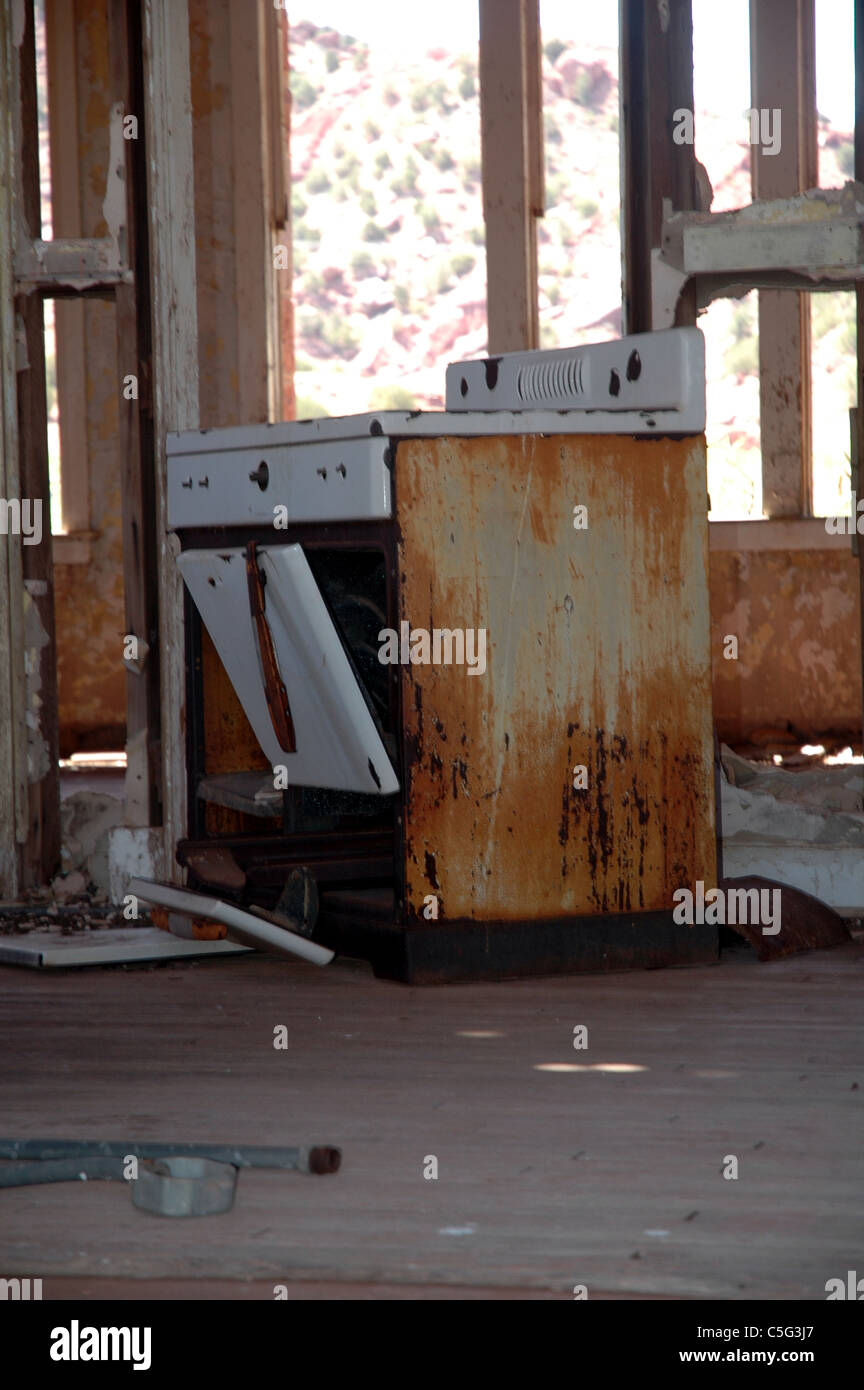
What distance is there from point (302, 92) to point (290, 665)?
3037cm

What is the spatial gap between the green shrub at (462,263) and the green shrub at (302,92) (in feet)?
13.5

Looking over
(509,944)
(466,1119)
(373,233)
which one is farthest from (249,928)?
(373,233)

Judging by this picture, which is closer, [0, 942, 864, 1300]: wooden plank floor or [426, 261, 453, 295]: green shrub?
[0, 942, 864, 1300]: wooden plank floor

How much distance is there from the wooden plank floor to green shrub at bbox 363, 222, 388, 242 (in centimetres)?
2857

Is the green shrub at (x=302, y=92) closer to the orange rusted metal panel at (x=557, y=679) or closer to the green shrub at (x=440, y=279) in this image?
the green shrub at (x=440, y=279)

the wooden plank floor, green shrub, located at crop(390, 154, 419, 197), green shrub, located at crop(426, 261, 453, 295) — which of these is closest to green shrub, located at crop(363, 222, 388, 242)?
green shrub, located at crop(390, 154, 419, 197)

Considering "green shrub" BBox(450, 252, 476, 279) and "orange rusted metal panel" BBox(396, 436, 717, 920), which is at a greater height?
"green shrub" BBox(450, 252, 476, 279)

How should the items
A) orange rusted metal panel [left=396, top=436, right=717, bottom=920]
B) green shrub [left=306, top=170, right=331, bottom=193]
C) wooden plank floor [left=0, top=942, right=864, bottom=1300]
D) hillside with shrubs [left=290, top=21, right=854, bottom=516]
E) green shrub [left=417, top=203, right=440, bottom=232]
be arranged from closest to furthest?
wooden plank floor [left=0, top=942, right=864, bottom=1300] → orange rusted metal panel [left=396, top=436, right=717, bottom=920] → hillside with shrubs [left=290, top=21, right=854, bottom=516] → green shrub [left=417, top=203, right=440, bottom=232] → green shrub [left=306, top=170, right=331, bottom=193]

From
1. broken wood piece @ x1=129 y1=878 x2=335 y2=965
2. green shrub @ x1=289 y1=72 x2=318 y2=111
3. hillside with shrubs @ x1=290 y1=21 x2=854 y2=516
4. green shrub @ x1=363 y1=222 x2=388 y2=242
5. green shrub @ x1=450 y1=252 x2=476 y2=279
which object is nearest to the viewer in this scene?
broken wood piece @ x1=129 y1=878 x2=335 y2=965

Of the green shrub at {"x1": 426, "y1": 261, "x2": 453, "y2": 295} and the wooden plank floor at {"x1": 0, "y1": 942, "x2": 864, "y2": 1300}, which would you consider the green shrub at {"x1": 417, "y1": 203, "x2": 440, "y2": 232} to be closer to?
the green shrub at {"x1": 426, "y1": 261, "x2": 453, "y2": 295}

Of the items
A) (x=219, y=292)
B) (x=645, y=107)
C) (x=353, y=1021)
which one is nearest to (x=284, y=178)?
(x=219, y=292)

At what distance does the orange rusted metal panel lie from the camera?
3.82m

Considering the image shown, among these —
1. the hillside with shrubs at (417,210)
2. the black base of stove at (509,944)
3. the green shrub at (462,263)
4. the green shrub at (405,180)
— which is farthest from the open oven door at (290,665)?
the green shrub at (405,180)
